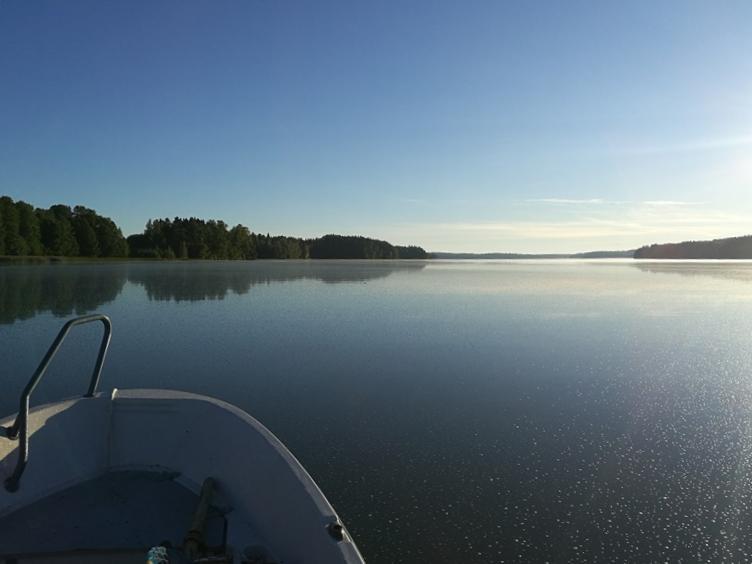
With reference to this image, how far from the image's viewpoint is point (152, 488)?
366 centimetres

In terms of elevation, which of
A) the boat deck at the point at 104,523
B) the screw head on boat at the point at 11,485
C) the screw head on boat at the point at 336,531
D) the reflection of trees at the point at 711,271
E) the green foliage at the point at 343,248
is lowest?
the reflection of trees at the point at 711,271

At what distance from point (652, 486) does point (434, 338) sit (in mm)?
7423

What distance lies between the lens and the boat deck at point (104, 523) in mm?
2918

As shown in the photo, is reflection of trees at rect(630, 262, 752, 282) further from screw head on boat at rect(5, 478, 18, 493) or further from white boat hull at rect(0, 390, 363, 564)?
screw head on boat at rect(5, 478, 18, 493)

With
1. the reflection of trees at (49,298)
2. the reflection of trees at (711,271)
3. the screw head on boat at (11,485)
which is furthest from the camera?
the reflection of trees at (711,271)

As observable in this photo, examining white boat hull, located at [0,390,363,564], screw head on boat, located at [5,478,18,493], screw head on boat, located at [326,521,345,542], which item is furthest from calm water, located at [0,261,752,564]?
screw head on boat, located at [5,478,18,493]

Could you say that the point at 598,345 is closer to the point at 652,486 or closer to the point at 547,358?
the point at 547,358

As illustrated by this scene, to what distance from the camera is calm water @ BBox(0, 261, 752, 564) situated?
12.4ft

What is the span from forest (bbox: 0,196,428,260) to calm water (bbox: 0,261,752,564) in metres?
57.9

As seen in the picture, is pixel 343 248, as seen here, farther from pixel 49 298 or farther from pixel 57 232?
pixel 49 298

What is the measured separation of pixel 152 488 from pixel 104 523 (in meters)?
0.43

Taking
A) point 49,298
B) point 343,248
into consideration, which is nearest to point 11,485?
point 49,298

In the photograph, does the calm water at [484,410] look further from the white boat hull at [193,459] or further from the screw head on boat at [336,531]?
the screw head on boat at [336,531]

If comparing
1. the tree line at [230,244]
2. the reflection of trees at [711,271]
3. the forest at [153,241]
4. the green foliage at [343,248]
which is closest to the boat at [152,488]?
the reflection of trees at [711,271]
